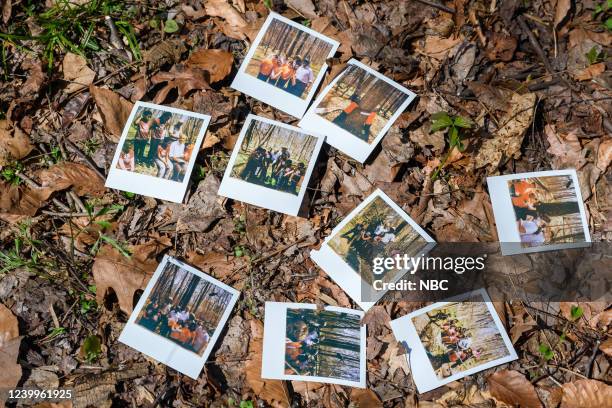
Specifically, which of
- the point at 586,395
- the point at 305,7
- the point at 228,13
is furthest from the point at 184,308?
the point at 586,395

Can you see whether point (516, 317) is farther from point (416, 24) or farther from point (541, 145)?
point (416, 24)

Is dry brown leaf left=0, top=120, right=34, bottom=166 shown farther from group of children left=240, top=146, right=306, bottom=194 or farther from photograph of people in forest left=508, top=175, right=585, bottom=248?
photograph of people in forest left=508, top=175, right=585, bottom=248

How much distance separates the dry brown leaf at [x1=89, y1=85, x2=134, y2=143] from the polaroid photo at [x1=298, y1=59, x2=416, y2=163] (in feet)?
3.32

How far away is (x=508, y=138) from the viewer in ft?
9.88

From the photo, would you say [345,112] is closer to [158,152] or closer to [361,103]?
[361,103]

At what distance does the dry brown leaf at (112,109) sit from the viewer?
120 inches

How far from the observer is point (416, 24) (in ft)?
10.4

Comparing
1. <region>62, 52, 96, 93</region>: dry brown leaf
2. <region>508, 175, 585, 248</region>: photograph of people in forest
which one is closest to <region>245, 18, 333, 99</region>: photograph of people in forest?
<region>62, 52, 96, 93</region>: dry brown leaf

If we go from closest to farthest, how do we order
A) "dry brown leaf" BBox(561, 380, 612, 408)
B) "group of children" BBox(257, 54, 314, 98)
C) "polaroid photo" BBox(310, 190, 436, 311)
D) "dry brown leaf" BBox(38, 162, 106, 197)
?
"dry brown leaf" BBox(561, 380, 612, 408)
"polaroid photo" BBox(310, 190, 436, 311)
"dry brown leaf" BBox(38, 162, 106, 197)
"group of children" BBox(257, 54, 314, 98)

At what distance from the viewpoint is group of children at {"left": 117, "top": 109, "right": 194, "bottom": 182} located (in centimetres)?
299

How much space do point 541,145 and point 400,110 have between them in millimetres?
832

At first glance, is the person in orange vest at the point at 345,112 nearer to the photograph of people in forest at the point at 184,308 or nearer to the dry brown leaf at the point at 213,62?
the dry brown leaf at the point at 213,62

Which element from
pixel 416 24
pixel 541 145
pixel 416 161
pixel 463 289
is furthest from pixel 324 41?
pixel 463 289

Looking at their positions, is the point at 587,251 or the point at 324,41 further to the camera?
the point at 324,41
